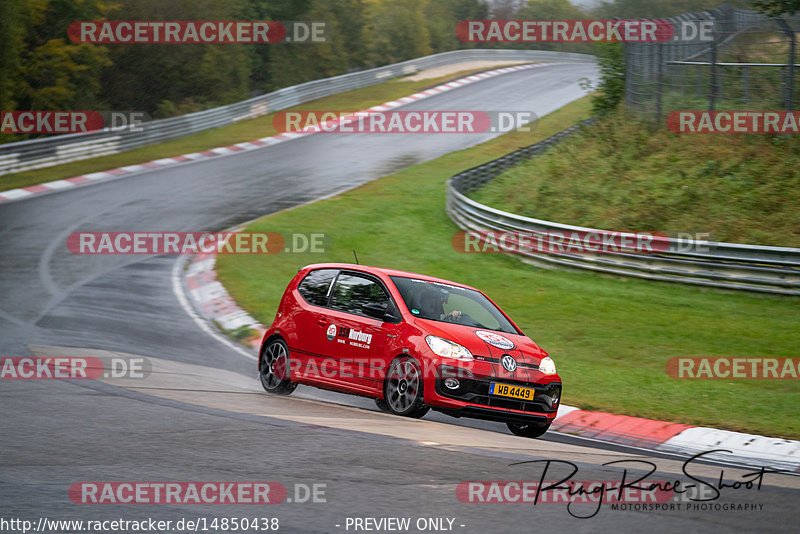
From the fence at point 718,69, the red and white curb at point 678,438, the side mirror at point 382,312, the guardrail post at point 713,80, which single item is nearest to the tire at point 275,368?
the side mirror at point 382,312

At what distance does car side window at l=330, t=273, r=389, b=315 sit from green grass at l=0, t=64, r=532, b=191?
1832cm

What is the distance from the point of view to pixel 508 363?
333 inches

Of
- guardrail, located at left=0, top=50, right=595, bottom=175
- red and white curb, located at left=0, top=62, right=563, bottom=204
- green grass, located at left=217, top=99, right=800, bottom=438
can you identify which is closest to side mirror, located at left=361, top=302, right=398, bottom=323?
green grass, located at left=217, top=99, right=800, bottom=438

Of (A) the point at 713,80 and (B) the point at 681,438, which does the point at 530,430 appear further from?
(A) the point at 713,80

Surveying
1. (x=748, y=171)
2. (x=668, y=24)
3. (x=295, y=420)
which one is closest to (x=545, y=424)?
(x=295, y=420)

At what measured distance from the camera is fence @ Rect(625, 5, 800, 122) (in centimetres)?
1972

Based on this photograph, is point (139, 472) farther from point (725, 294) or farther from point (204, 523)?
point (725, 294)

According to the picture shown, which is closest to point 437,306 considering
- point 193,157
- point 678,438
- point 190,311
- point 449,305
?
point 449,305

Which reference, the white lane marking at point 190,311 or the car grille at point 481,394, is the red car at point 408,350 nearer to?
the car grille at point 481,394

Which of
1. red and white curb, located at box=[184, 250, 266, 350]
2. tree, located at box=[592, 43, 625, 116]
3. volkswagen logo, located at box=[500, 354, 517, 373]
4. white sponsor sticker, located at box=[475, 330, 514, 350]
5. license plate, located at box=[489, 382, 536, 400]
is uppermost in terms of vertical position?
tree, located at box=[592, 43, 625, 116]

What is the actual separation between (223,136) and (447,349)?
95.2 feet

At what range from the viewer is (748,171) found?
801 inches

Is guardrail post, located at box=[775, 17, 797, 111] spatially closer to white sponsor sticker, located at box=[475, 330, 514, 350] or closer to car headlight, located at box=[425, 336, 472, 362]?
white sponsor sticker, located at box=[475, 330, 514, 350]

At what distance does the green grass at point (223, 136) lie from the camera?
2714cm
